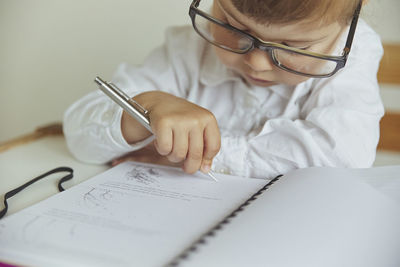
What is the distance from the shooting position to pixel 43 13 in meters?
0.94

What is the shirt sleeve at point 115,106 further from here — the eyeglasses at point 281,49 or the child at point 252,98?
the eyeglasses at point 281,49

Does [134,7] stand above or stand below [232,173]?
above

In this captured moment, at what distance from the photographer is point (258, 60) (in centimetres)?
49

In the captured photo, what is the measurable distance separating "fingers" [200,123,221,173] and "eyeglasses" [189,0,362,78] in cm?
10

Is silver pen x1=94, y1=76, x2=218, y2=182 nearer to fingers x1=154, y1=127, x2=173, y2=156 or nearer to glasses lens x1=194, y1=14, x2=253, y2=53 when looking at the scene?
fingers x1=154, y1=127, x2=173, y2=156

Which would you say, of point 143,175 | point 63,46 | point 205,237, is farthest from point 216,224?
point 63,46

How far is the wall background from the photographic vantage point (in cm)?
89

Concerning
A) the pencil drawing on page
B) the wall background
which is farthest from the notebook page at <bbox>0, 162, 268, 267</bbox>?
the wall background

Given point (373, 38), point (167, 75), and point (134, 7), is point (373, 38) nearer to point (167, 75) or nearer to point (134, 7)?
point (167, 75)

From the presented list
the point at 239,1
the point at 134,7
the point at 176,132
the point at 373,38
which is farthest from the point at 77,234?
the point at 134,7

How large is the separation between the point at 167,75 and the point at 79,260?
43 centimetres

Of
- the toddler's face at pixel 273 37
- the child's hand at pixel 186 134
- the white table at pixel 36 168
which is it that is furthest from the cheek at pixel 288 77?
the white table at pixel 36 168

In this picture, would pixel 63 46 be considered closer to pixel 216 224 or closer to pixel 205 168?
pixel 205 168

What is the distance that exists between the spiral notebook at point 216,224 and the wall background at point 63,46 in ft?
1.65
